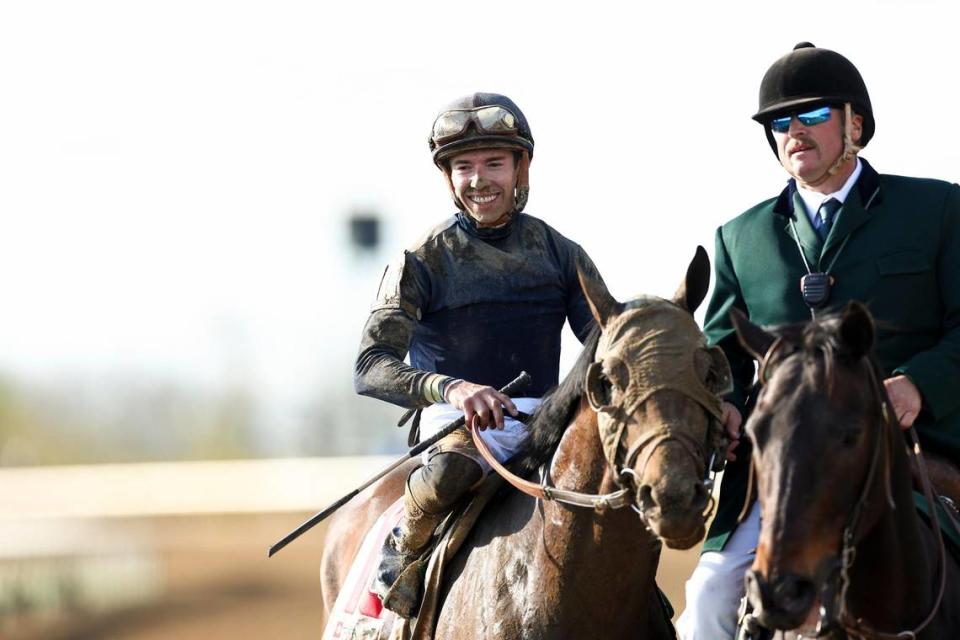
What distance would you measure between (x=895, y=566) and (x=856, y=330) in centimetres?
84

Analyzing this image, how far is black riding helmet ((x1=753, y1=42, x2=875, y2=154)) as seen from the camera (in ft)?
20.2

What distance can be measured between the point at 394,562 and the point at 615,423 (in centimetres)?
160

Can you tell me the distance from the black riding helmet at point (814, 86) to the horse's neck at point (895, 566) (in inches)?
71.1

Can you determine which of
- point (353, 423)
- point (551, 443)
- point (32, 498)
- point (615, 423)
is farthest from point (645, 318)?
point (353, 423)

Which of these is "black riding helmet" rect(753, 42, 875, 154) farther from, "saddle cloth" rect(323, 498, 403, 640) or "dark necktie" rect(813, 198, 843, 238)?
"saddle cloth" rect(323, 498, 403, 640)

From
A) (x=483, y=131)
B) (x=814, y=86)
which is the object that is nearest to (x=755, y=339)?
(x=814, y=86)

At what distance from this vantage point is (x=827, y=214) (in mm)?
6223

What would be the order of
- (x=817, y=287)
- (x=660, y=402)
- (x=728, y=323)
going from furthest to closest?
1. (x=728, y=323)
2. (x=817, y=287)
3. (x=660, y=402)

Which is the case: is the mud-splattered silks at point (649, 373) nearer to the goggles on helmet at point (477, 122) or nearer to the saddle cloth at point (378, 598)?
the saddle cloth at point (378, 598)

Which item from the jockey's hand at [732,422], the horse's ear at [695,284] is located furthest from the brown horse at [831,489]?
the jockey's hand at [732,422]

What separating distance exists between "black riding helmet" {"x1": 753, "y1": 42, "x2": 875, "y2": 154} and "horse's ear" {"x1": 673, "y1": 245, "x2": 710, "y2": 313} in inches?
36.9

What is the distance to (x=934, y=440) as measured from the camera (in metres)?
5.81

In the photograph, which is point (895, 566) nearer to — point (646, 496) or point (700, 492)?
point (700, 492)

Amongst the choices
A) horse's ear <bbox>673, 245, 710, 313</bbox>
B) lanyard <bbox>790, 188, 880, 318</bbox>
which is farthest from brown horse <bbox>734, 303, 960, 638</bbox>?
lanyard <bbox>790, 188, 880, 318</bbox>
